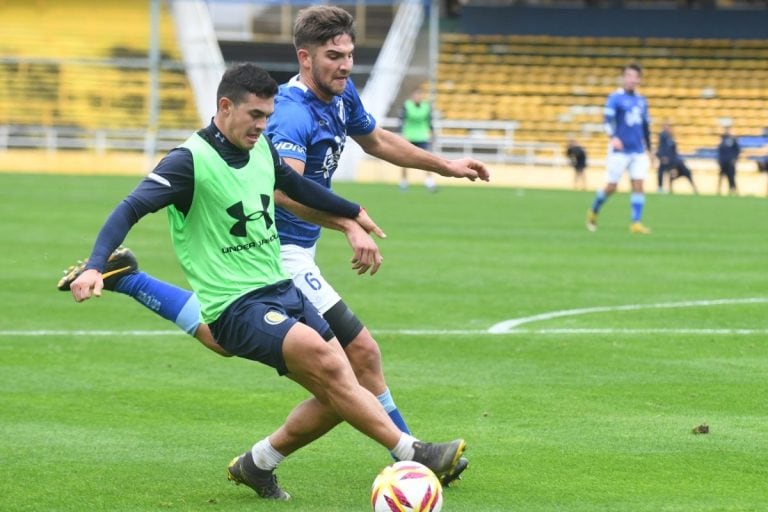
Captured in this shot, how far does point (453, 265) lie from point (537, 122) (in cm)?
2948

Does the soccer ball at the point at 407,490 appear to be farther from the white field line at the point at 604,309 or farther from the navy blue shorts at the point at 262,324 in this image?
the white field line at the point at 604,309

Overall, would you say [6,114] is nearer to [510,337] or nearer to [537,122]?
[537,122]

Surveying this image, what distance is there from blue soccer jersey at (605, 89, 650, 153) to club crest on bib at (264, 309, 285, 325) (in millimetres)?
16346

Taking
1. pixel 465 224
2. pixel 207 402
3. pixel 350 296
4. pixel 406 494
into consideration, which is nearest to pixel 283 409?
pixel 207 402

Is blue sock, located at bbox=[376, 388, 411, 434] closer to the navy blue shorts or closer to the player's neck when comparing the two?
the navy blue shorts

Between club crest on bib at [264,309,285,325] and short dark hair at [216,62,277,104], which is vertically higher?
short dark hair at [216,62,277,104]

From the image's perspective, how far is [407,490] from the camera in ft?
19.6

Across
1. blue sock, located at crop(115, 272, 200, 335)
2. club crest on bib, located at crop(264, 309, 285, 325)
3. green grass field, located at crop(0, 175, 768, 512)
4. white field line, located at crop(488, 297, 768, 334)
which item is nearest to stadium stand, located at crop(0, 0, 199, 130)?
green grass field, located at crop(0, 175, 768, 512)

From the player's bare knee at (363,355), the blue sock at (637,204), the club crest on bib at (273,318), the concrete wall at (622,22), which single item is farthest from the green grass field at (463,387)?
the concrete wall at (622,22)

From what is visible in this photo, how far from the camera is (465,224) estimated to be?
75.9 feet

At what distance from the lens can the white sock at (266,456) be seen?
661cm

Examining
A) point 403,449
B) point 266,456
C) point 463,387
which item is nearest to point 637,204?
point 463,387

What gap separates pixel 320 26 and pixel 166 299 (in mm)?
1782

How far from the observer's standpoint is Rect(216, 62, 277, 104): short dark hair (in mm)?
6125
